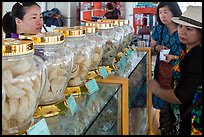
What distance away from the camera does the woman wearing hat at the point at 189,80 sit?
1.73 meters

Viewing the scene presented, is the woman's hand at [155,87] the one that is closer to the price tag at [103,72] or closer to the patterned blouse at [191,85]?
the patterned blouse at [191,85]

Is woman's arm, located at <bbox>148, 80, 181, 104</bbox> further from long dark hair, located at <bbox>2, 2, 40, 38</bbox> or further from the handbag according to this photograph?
long dark hair, located at <bbox>2, 2, 40, 38</bbox>

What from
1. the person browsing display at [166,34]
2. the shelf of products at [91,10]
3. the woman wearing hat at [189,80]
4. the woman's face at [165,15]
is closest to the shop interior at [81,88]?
the woman wearing hat at [189,80]

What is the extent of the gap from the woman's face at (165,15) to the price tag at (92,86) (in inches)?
75.4

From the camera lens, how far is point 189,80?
1.75 metres

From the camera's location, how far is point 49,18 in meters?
5.37

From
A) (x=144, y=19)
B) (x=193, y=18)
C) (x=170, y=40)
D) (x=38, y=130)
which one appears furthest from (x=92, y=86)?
(x=144, y=19)

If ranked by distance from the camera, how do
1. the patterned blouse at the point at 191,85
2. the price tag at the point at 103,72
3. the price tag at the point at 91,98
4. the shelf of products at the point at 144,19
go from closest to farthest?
the price tag at the point at 91,98
the price tag at the point at 103,72
the patterned blouse at the point at 191,85
the shelf of products at the point at 144,19

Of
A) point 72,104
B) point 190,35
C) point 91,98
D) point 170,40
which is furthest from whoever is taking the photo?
point 170,40

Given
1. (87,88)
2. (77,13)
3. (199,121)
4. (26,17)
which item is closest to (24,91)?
(87,88)

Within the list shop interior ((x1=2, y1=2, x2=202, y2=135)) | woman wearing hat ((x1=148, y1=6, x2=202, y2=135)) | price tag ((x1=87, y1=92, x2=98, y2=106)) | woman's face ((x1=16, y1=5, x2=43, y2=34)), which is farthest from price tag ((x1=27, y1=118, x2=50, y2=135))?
woman's face ((x1=16, y1=5, x2=43, y2=34))

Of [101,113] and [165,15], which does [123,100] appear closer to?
[101,113]

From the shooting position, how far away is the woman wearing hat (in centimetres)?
173

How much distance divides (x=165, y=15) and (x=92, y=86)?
1959mm
